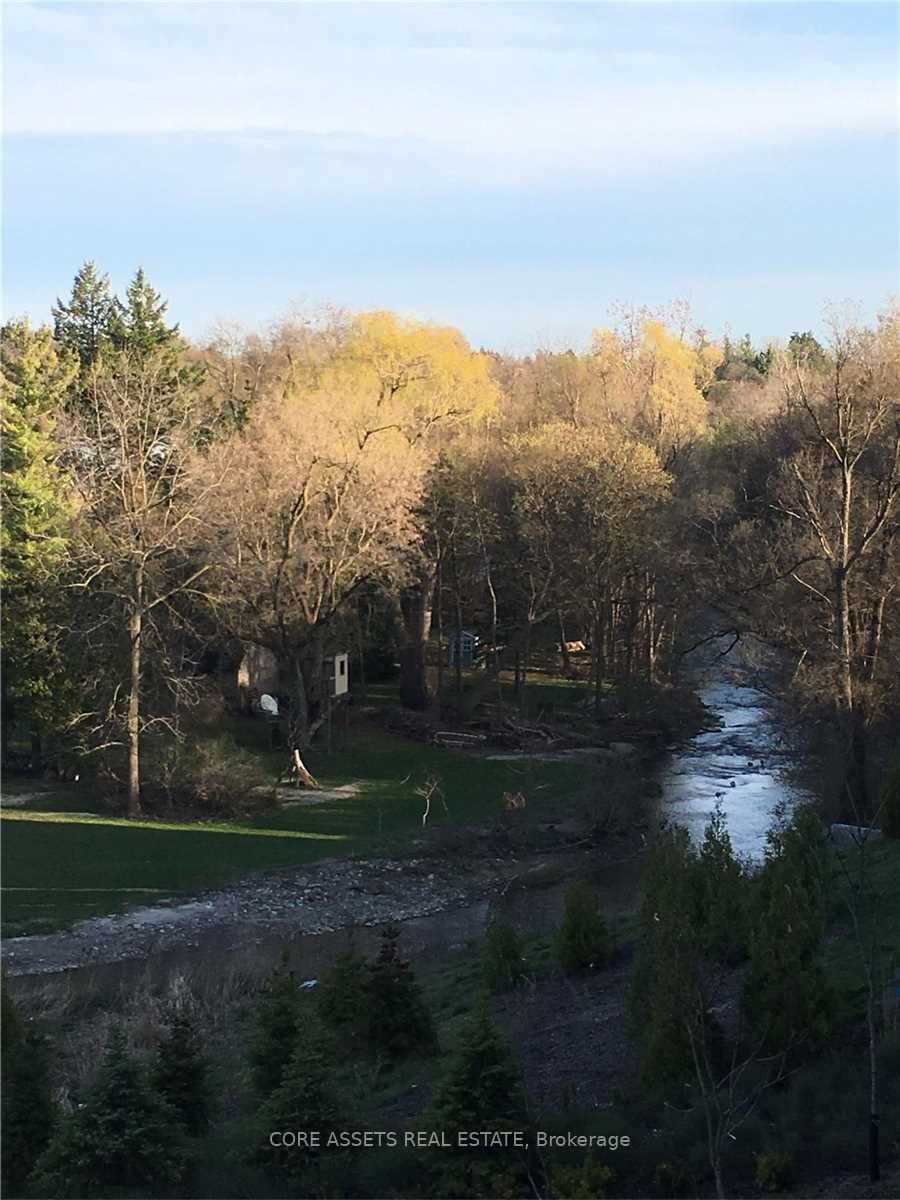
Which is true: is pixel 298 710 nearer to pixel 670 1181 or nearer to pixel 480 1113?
pixel 480 1113

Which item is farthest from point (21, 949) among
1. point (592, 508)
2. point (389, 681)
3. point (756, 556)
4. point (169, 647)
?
point (389, 681)

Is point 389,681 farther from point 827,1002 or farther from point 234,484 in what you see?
point 827,1002

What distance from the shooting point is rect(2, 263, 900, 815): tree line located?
28359 mm

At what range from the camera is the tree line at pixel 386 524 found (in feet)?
93.0

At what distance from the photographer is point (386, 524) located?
1305 inches

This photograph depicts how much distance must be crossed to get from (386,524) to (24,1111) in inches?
952

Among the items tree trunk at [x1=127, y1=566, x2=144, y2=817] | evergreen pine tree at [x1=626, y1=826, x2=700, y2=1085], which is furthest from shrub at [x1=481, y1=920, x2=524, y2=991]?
tree trunk at [x1=127, y1=566, x2=144, y2=817]

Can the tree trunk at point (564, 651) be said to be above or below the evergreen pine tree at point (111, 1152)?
above

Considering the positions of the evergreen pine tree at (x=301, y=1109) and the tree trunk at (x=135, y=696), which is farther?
the tree trunk at (x=135, y=696)

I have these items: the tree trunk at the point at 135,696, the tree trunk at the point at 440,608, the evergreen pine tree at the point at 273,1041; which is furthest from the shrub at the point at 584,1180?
the tree trunk at the point at 440,608

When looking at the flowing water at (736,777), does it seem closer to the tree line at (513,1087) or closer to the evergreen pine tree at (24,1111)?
the tree line at (513,1087)

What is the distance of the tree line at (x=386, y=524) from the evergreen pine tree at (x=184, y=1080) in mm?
16727

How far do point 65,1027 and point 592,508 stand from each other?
82.8ft

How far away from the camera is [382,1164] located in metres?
8.80
